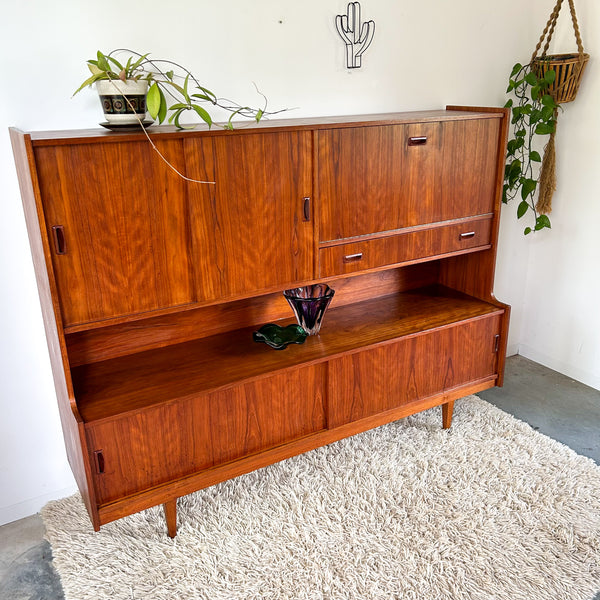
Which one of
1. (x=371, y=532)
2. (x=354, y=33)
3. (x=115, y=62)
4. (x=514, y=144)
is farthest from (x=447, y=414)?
(x=115, y=62)

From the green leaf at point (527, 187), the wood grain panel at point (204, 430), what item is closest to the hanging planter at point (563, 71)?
the green leaf at point (527, 187)

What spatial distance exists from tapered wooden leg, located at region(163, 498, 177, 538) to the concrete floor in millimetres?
349

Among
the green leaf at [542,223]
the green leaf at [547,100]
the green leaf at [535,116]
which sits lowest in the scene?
the green leaf at [542,223]

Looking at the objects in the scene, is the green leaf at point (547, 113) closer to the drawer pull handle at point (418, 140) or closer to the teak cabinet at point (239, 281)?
the teak cabinet at point (239, 281)

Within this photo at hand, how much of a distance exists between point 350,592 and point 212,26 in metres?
1.77

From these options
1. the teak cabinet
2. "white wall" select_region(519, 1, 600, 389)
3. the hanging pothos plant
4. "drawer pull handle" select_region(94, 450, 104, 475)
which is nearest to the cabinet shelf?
the teak cabinet

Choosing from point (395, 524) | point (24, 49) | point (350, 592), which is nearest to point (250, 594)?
point (350, 592)

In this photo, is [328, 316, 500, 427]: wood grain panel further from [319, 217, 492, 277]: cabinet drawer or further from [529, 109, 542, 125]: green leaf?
[529, 109, 542, 125]: green leaf

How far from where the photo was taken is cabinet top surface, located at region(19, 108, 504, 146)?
1.48m

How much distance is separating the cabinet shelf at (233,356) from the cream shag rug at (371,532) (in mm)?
501

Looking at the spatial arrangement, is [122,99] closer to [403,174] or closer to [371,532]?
[403,174]

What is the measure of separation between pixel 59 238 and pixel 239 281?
0.53 metres

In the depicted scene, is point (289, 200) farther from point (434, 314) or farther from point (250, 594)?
point (250, 594)

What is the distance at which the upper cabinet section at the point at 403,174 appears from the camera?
73.6 inches
